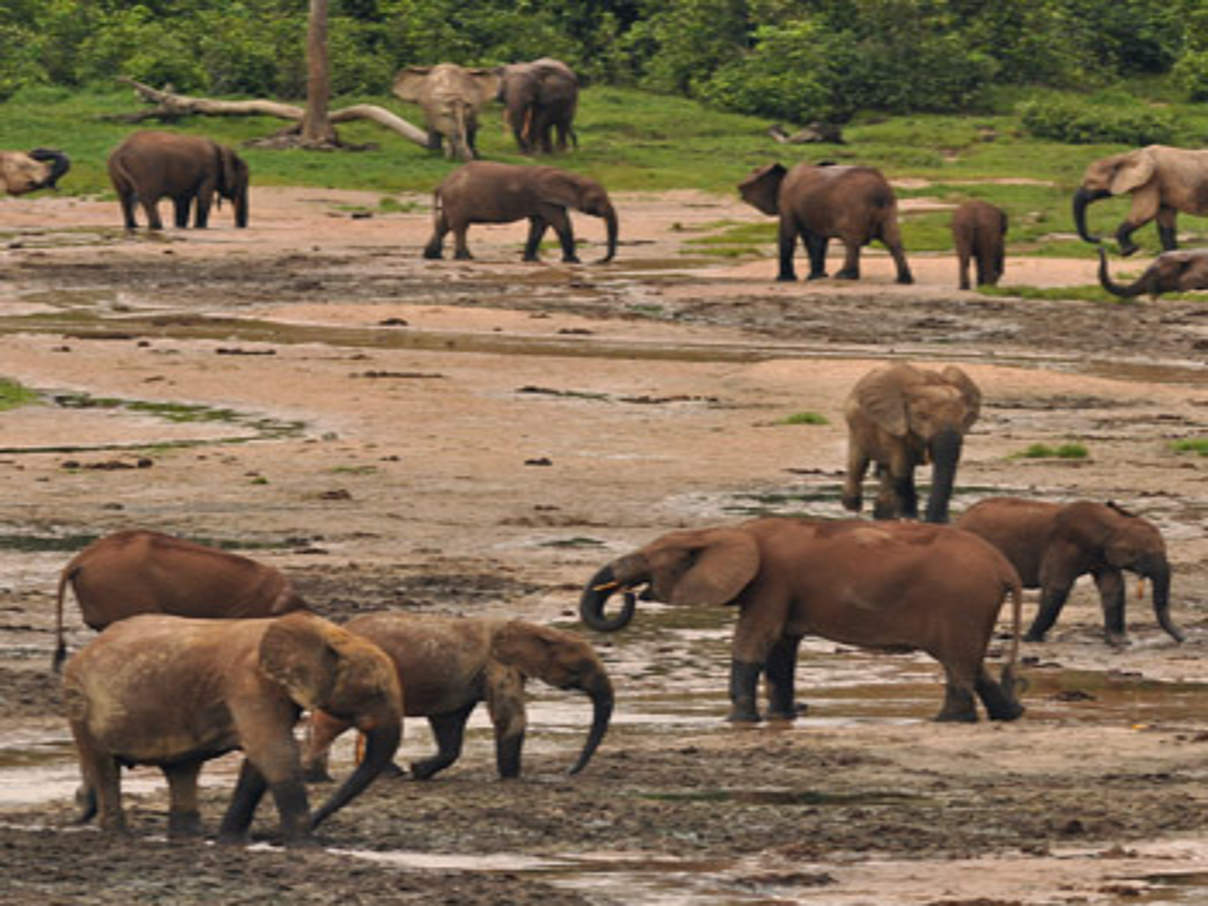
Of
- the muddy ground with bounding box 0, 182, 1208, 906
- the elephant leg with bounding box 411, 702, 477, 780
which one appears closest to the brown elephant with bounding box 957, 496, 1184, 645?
the muddy ground with bounding box 0, 182, 1208, 906

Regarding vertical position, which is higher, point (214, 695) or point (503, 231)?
Result: point (214, 695)

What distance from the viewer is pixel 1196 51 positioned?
2400 inches

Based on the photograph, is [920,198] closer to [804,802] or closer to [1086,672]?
[1086,672]

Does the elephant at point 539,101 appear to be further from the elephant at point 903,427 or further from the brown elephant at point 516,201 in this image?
the elephant at point 903,427

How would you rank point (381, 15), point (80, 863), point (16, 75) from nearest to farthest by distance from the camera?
point (80, 863), point (16, 75), point (381, 15)

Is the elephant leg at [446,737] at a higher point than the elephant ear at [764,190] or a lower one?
higher

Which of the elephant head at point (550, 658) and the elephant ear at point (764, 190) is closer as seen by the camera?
the elephant head at point (550, 658)

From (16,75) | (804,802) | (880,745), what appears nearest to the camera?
(804,802)

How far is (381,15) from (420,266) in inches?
974

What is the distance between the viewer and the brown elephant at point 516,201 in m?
39.8

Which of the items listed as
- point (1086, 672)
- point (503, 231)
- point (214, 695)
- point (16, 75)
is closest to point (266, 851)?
point (214, 695)

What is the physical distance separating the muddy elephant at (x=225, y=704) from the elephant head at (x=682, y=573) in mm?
3049

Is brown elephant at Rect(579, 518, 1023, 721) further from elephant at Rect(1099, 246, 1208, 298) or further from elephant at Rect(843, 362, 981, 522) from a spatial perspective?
elephant at Rect(1099, 246, 1208, 298)

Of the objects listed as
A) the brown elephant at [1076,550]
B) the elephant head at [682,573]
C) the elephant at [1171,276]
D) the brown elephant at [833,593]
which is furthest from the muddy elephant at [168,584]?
the elephant at [1171,276]
